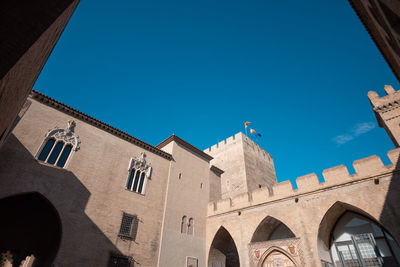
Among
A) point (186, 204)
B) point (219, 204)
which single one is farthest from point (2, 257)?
point (219, 204)

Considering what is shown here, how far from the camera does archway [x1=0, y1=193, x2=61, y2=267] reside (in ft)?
36.3

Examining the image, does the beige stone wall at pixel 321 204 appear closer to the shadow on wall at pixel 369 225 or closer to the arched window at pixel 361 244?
the shadow on wall at pixel 369 225

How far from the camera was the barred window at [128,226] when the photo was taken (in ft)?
37.3

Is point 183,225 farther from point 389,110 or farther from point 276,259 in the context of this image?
point 389,110

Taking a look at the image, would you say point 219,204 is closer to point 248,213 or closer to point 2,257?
point 248,213

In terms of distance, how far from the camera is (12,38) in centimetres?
238

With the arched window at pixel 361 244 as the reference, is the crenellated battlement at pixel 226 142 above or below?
above

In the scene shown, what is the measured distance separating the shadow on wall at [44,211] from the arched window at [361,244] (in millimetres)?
11663

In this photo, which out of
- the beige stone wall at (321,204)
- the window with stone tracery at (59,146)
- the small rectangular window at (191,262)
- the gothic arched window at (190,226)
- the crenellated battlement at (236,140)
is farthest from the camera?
the crenellated battlement at (236,140)

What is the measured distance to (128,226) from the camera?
38.6ft

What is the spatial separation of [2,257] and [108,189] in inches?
409

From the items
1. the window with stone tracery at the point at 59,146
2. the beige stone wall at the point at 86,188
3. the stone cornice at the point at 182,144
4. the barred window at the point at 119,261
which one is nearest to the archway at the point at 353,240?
the beige stone wall at the point at 86,188

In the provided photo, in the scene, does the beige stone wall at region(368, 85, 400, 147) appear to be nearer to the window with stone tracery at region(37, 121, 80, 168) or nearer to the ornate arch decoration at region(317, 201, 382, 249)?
the ornate arch decoration at region(317, 201, 382, 249)

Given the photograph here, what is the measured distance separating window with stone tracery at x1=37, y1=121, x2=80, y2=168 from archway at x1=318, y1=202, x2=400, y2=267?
13559mm
